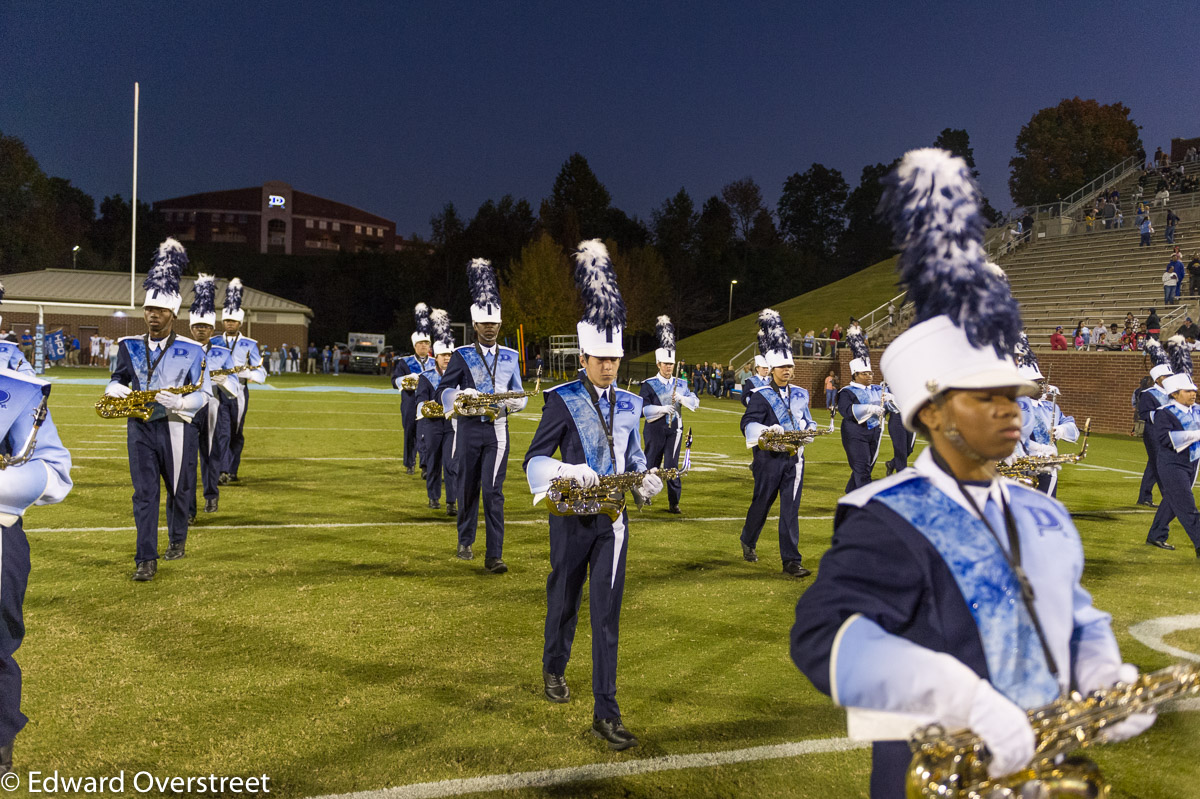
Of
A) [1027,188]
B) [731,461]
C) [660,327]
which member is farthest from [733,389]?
[1027,188]

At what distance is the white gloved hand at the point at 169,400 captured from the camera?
6.60 metres

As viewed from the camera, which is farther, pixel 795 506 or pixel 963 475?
pixel 795 506

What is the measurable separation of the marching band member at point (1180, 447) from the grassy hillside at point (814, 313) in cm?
3891

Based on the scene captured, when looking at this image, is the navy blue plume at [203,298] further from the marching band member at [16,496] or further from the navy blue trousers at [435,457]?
the marching band member at [16,496]

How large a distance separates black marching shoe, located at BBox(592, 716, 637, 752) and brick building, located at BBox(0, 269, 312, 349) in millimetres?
45091

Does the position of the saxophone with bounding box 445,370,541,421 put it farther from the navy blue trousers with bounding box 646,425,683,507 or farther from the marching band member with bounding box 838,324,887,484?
the marching band member with bounding box 838,324,887,484

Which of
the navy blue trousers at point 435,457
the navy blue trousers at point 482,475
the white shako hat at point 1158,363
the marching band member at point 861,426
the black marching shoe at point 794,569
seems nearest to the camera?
the navy blue trousers at point 482,475

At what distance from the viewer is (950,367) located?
1.99 metres

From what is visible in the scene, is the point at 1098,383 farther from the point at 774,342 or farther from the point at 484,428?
the point at 484,428

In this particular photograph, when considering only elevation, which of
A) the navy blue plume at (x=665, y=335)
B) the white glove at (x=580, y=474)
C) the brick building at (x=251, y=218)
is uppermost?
the brick building at (x=251, y=218)

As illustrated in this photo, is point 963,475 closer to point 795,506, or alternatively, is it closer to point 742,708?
point 742,708

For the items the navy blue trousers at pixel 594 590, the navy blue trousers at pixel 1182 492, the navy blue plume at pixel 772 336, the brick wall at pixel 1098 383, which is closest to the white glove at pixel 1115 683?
the navy blue trousers at pixel 594 590

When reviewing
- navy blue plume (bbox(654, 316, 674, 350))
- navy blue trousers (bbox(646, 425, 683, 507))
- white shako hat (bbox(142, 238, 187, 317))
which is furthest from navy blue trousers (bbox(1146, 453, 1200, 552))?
white shako hat (bbox(142, 238, 187, 317))

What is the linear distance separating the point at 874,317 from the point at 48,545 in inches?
1640
